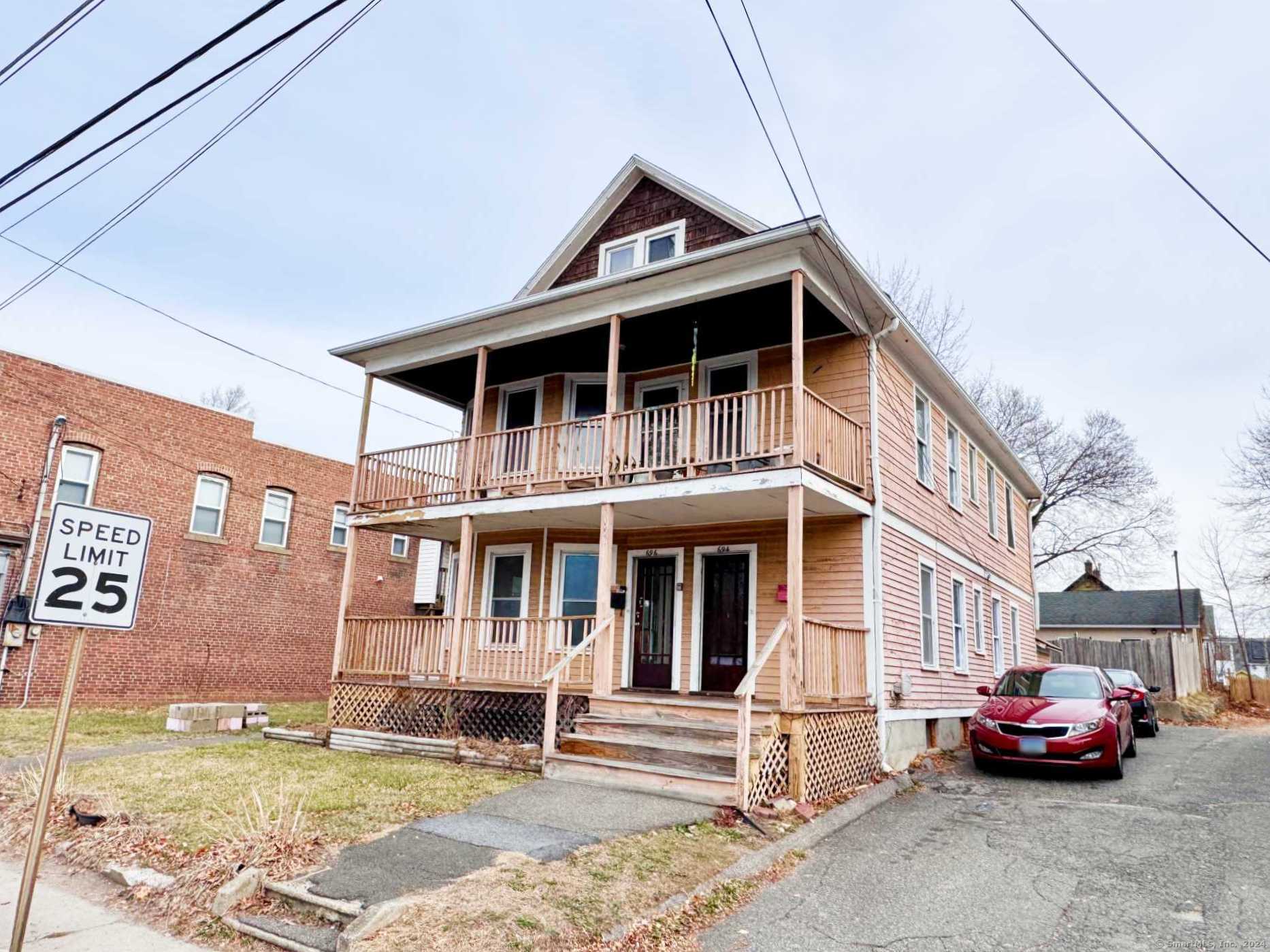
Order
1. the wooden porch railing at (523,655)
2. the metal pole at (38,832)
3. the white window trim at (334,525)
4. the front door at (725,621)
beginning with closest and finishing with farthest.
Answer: the metal pole at (38,832), the wooden porch railing at (523,655), the front door at (725,621), the white window trim at (334,525)

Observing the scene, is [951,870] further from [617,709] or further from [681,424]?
[681,424]

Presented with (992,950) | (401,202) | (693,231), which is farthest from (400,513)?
(992,950)

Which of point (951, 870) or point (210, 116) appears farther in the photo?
point (210, 116)

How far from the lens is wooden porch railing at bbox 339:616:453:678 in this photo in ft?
40.5

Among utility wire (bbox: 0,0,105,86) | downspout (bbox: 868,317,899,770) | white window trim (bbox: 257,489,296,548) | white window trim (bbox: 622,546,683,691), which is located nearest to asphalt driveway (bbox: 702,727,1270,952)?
downspout (bbox: 868,317,899,770)

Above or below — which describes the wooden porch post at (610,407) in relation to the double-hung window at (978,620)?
above

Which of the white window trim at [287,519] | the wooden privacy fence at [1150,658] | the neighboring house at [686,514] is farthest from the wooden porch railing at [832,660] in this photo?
the wooden privacy fence at [1150,658]

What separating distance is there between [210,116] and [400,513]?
6.74 metres

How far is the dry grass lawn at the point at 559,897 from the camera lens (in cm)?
462

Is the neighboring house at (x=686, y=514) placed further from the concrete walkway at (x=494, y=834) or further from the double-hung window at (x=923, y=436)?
the concrete walkway at (x=494, y=834)

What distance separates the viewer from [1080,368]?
125ft

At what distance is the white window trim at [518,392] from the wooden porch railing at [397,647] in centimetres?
422

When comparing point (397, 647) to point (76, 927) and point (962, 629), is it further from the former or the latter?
point (962, 629)

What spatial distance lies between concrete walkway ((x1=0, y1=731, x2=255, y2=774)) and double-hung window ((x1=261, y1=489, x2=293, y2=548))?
747cm
